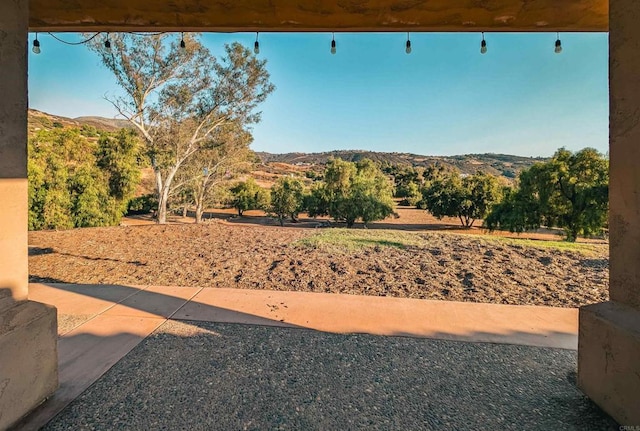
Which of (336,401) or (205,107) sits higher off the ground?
(205,107)

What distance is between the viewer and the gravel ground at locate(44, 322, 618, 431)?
1836 mm

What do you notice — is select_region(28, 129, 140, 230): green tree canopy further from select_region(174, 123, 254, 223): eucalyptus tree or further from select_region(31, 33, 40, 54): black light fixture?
select_region(31, 33, 40, 54): black light fixture

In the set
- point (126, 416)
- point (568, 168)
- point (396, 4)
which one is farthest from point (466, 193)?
point (126, 416)

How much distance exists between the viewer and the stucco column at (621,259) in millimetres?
1711

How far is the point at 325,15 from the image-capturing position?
111 inches

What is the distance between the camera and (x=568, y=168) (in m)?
14.9

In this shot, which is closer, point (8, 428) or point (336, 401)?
point (8, 428)

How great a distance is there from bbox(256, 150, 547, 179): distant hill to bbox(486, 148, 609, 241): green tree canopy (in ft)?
156

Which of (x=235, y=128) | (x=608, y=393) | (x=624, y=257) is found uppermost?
(x=235, y=128)

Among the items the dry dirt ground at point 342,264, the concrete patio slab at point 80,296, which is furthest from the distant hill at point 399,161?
the concrete patio slab at point 80,296

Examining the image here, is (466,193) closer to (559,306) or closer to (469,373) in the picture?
(559,306)

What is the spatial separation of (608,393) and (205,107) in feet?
54.4

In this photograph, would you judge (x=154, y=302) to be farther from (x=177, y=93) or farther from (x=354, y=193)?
(x=354, y=193)

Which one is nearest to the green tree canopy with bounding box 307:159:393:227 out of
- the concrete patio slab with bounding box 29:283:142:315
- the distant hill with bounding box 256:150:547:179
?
the concrete patio slab with bounding box 29:283:142:315
